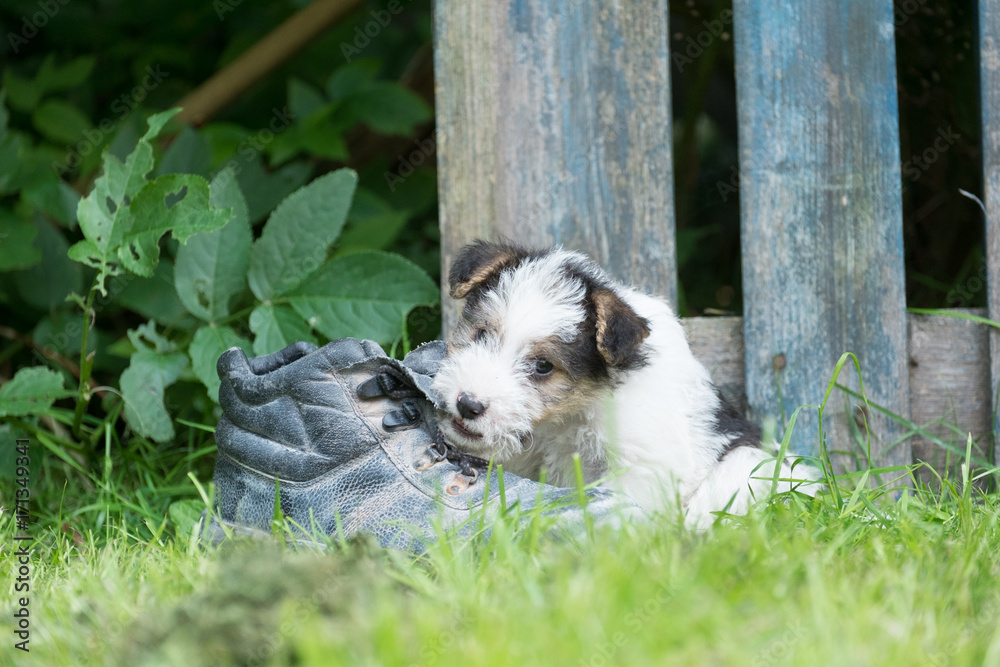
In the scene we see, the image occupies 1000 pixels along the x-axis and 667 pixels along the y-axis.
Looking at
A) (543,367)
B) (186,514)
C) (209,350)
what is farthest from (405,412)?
(209,350)

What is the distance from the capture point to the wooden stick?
4.33 meters

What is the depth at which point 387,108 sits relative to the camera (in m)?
4.21

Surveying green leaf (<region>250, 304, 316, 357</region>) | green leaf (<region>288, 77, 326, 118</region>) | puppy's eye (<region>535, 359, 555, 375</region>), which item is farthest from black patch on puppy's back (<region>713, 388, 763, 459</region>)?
green leaf (<region>288, 77, 326, 118</region>)

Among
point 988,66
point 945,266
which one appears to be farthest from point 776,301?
point 945,266

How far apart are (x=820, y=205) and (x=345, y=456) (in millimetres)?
1933

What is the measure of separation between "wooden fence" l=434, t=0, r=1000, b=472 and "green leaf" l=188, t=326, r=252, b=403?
3.05 feet

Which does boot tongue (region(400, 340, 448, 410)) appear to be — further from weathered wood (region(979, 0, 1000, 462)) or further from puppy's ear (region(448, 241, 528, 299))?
weathered wood (region(979, 0, 1000, 462))

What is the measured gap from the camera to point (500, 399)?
2.55 meters

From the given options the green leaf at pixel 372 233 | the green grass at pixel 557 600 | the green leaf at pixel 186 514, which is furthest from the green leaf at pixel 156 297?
the green grass at pixel 557 600

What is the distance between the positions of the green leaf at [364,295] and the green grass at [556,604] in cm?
126

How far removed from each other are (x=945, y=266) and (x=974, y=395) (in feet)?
5.09

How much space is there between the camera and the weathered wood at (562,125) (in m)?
3.22

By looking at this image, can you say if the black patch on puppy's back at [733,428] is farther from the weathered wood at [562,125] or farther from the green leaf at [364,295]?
the green leaf at [364,295]

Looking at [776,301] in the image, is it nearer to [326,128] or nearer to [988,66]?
[988,66]
